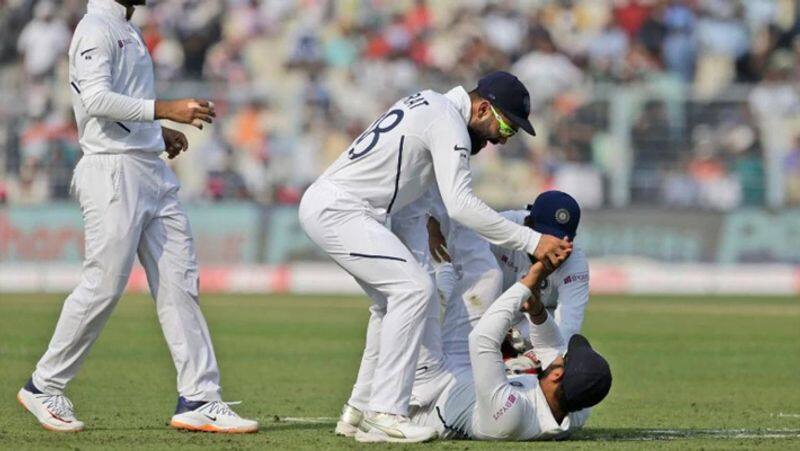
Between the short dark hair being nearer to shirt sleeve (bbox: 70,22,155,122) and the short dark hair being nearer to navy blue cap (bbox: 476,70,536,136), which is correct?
navy blue cap (bbox: 476,70,536,136)

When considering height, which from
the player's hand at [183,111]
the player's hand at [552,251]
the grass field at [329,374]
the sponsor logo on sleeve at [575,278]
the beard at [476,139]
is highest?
the player's hand at [183,111]

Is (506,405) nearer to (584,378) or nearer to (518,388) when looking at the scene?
(518,388)

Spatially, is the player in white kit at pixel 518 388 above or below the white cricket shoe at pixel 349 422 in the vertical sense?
above

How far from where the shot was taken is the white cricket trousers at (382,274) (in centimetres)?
780

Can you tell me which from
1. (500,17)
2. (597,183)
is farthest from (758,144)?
(500,17)

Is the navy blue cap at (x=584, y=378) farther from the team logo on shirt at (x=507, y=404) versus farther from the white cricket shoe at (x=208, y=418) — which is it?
the white cricket shoe at (x=208, y=418)

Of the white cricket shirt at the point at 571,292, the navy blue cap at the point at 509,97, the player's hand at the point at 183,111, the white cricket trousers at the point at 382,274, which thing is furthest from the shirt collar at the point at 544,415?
the player's hand at the point at 183,111

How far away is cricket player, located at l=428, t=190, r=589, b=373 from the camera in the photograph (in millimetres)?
8375

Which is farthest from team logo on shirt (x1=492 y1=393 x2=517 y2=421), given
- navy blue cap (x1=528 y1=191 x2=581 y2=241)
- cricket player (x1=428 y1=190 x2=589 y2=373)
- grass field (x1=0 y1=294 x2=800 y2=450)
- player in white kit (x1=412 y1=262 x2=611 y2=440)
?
navy blue cap (x1=528 y1=191 x2=581 y2=241)

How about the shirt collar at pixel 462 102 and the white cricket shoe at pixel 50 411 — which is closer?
the shirt collar at pixel 462 102

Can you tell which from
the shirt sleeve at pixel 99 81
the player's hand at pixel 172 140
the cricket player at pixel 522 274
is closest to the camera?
the shirt sleeve at pixel 99 81

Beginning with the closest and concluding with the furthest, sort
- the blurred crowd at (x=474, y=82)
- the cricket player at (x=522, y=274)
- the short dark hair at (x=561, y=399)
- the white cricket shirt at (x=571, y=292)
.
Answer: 1. the short dark hair at (x=561, y=399)
2. the cricket player at (x=522, y=274)
3. the white cricket shirt at (x=571, y=292)
4. the blurred crowd at (x=474, y=82)

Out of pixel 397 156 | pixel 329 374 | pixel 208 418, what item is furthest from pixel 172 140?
pixel 329 374

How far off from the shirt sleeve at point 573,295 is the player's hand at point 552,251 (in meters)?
0.85
